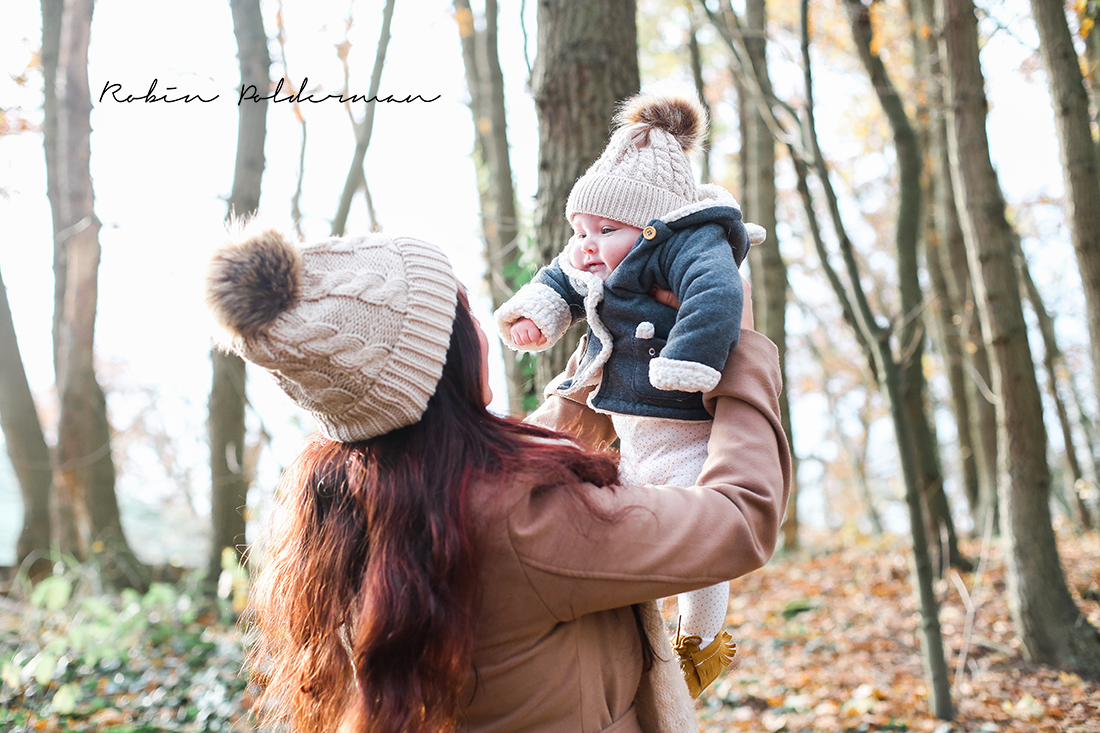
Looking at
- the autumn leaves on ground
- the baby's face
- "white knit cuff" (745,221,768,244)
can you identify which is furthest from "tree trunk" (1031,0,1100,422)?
the baby's face

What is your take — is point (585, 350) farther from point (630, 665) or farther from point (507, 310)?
point (630, 665)

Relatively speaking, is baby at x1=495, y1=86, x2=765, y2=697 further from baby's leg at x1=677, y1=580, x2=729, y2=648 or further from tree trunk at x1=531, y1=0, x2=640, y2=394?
tree trunk at x1=531, y1=0, x2=640, y2=394

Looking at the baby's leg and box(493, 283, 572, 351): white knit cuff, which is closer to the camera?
the baby's leg

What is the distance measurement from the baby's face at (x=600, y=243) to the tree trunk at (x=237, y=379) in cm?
498

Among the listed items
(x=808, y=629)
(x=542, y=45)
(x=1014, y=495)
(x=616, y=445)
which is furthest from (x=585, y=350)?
(x=808, y=629)

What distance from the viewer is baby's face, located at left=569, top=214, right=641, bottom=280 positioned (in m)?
1.98

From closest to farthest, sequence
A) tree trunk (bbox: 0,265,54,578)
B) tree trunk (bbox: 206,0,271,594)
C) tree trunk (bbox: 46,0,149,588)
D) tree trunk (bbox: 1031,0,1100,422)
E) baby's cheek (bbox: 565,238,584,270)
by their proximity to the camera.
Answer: baby's cheek (bbox: 565,238,584,270) < tree trunk (bbox: 1031,0,1100,422) < tree trunk (bbox: 206,0,271,594) < tree trunk (bbox: 46,0,149,588) < tree trunk (bbox: 0,265,54,578)

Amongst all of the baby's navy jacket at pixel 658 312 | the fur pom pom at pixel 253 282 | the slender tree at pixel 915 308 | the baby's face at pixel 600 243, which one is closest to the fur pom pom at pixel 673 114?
the baby's navy jacket at pixel 658 312

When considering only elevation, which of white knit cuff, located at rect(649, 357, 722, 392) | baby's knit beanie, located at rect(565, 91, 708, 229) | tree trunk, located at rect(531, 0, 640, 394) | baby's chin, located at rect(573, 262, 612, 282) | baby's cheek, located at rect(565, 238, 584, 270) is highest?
tree trunk, located at rect(531, 0, 640, 394)

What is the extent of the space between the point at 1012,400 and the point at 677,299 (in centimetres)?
357

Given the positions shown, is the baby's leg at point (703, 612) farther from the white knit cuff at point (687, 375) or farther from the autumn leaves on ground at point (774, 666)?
the autumn leaves on ground at point (774, 666)

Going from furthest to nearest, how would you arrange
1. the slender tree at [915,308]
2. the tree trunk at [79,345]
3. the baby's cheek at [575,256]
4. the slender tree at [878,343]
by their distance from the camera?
the tree trunk at [79,345]
the slender tree at [915,308]
the slender tree at [878,343]
the baby's cheek at [575,256]

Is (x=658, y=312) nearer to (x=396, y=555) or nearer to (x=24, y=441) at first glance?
(x=396, y=555)

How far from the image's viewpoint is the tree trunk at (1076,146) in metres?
4.23
